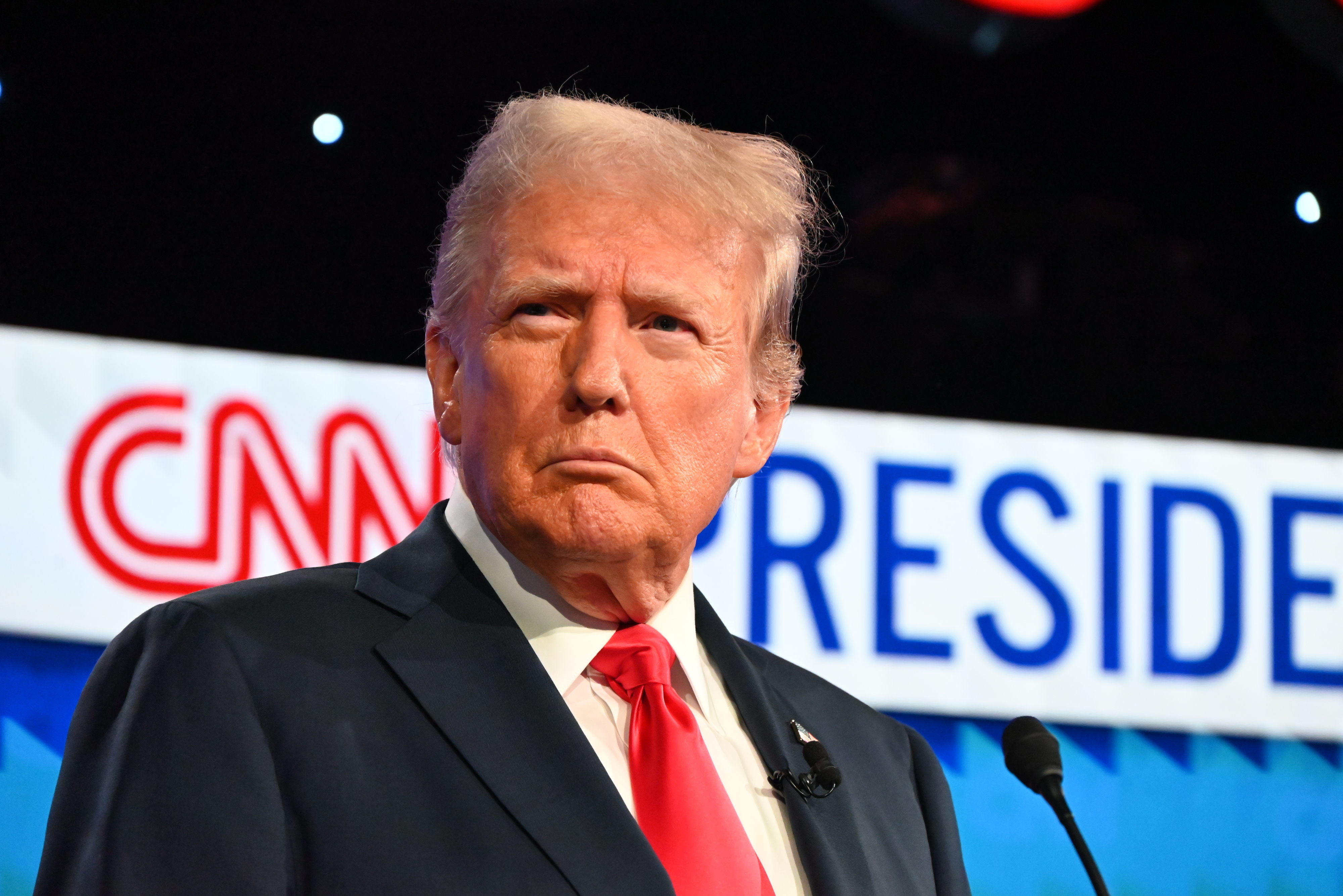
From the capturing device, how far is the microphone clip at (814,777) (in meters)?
1.50

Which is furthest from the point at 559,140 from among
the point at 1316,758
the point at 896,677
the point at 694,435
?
the point at 1316,758

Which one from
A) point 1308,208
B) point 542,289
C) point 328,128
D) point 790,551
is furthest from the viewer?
point 1308,208

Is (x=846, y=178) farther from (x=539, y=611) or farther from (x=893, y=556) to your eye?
(x=539, y=611)

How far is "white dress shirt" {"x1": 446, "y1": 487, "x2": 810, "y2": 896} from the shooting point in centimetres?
145

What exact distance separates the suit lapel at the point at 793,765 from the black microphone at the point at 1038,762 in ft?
0.60

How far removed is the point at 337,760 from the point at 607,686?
1.09 ft

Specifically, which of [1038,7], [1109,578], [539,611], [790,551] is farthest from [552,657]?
[1038,7]

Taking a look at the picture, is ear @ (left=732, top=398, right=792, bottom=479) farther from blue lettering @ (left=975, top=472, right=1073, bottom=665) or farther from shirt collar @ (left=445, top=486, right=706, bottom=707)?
blue lettering @ (left=975, top=472, right=1073, bottom=665)

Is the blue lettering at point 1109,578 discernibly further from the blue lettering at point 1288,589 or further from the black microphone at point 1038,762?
the black microphone at point 1038,762

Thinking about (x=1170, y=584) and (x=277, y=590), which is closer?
(x=277, y=590)

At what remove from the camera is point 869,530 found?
10.2ft

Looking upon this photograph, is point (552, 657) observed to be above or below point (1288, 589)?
below

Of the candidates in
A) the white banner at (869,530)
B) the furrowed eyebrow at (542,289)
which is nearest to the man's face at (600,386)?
the furrowed eyebrow at (542,289)

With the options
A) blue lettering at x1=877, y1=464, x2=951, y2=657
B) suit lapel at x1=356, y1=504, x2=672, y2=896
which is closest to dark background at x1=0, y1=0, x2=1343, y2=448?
blue lettering at x1=877, y1=464, x2=951, y2=657
